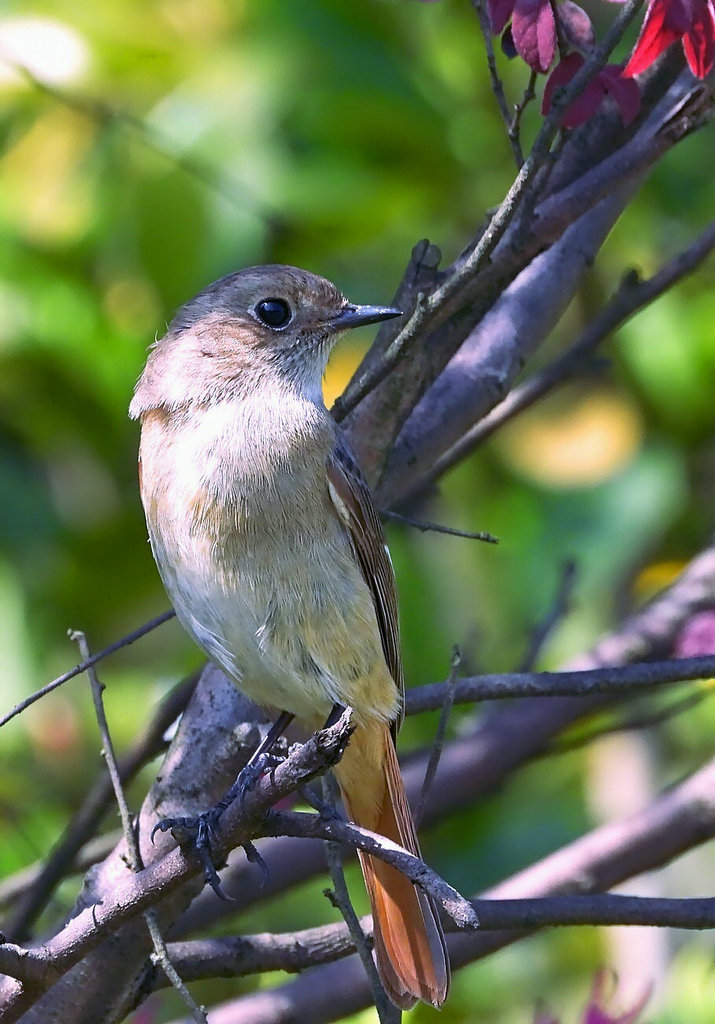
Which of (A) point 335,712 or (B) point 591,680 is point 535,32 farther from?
(A) point 335,712

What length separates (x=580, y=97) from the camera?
9.42 feet

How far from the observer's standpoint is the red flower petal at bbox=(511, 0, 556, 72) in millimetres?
2730

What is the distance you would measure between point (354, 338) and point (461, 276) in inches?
112

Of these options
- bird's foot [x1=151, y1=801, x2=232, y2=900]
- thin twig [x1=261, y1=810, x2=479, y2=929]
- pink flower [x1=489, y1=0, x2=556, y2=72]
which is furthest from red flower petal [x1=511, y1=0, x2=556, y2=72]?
bird's foot [x1=151, y1=801, x2=232, y2=900]

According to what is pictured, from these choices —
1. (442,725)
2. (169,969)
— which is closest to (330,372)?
(442,725)

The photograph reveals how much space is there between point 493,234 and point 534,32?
0.38 meters

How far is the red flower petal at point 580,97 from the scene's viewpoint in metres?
2.88

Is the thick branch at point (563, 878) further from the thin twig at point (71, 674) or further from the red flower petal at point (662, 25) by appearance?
the red flower petal at point (662, 25)

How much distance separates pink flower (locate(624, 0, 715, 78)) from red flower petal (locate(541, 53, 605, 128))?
16cm

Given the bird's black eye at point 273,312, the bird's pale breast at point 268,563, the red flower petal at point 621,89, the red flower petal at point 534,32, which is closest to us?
the red flower petal at point 534,32

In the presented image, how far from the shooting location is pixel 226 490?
10.9 ft

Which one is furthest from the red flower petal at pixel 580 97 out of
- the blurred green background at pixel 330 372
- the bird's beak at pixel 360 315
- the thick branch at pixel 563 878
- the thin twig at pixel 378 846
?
the blurred green background at pixel 330 372

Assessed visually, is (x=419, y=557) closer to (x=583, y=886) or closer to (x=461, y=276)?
(x=583, y=886)

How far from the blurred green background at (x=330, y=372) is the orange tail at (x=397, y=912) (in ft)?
3.19
